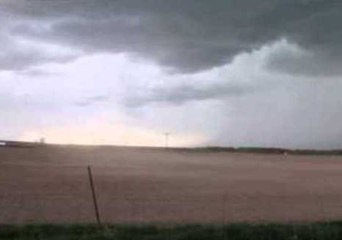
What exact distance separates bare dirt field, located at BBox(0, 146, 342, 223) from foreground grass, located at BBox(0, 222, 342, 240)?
2.02 meters

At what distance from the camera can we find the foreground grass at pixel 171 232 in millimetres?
15859

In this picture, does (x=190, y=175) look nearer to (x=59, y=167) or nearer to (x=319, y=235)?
(x=59, y=167)

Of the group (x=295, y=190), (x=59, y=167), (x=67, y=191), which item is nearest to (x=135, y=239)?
Answer: (x=67, y=191)

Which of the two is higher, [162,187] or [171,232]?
[162,187]

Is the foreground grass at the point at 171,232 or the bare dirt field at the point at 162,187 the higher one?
the bare dirt field at the point at 162,187

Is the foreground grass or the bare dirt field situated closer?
the foreground grass

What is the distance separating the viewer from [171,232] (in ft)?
53.4

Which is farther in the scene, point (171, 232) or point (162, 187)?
point (162, 187)

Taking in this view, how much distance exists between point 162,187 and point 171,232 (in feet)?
44.2

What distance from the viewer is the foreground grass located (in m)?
15.9

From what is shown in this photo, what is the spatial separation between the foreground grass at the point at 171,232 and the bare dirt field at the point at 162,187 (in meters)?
2.02

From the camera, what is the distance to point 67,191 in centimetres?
2577

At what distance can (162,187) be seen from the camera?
97.6 feet

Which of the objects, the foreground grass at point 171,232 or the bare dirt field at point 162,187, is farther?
the bare dirt field at point 162,187
